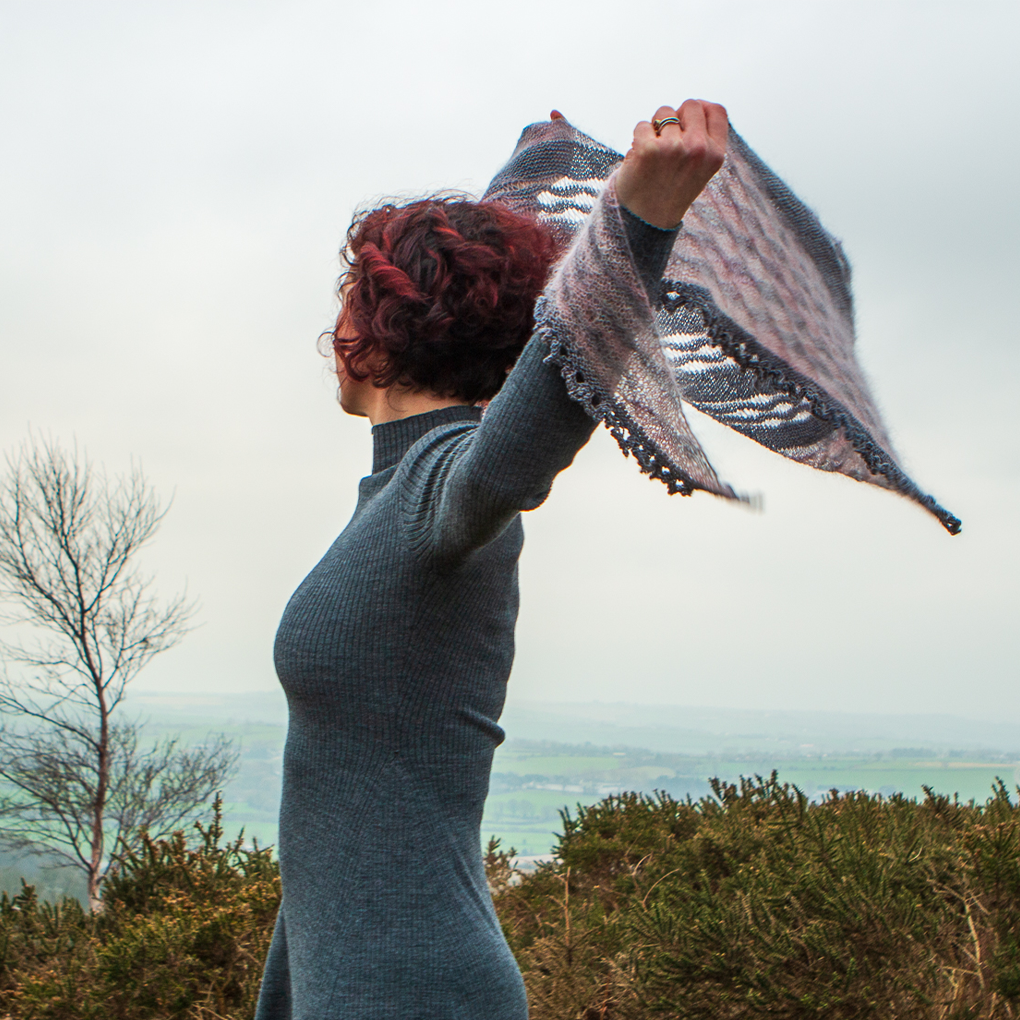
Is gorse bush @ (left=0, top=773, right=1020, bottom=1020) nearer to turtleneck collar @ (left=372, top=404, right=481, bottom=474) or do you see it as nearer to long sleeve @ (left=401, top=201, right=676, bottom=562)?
turtleneck collar @ (left=372, top=404, right=481, bottom=474)

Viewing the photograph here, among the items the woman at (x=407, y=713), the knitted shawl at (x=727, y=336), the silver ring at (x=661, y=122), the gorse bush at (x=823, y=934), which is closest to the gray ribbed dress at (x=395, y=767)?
the woman at (x=407, y=713)

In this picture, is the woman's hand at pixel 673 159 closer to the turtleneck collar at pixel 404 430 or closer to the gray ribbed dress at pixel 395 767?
the gray ribbed dress at pixel 395 767

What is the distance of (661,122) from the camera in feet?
2.17

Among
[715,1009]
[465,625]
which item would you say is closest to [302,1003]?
[465,625]

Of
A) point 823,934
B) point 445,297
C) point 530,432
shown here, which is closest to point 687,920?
point 823,934

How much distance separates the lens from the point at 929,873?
240cm

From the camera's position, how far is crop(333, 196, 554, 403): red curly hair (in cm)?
114

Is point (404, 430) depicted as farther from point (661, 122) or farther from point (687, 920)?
point (687, 920)

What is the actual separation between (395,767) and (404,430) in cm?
43

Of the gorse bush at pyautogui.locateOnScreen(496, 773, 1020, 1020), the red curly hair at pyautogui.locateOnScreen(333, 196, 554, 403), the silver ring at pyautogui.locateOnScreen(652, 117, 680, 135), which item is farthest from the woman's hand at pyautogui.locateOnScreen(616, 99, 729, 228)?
the gorse bush at pyautogui.locateOnScreen(496, 773, 1020, 1020)

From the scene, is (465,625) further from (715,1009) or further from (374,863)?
(715,1009)

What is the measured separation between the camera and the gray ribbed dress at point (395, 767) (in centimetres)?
101

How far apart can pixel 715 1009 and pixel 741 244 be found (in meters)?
2.06

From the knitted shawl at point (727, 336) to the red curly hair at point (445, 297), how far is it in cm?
23
